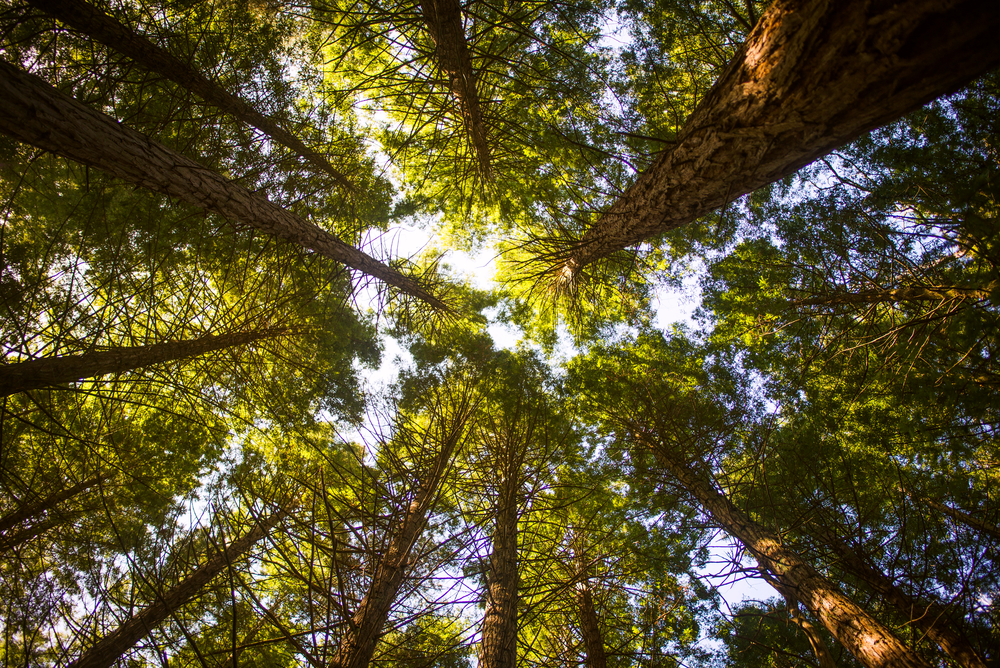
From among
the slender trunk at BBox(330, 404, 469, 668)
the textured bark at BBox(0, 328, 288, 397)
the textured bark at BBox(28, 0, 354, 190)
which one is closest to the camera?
the slender trunk at BBox(330, 404, 469, 668)

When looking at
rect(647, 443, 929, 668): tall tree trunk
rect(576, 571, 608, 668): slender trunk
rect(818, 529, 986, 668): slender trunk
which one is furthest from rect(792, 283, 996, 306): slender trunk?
rect(576, 571, 608, 668): slender trunk

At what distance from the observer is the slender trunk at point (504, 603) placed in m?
3.17

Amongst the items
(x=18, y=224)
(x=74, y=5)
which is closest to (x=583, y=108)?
(x=74, y=5)

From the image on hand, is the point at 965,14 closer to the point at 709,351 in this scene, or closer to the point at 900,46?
the point at 900,46

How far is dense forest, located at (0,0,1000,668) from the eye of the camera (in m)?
2.60

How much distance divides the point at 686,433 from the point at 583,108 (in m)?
4.64

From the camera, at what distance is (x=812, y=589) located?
371 cm

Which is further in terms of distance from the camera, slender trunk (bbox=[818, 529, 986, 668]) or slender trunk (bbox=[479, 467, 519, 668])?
slender trunk (bbox=[818, 529, 986, 668])

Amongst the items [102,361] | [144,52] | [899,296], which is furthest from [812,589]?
[144,52]

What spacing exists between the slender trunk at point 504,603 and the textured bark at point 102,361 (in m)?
3.15

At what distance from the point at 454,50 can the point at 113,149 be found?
8.94ft

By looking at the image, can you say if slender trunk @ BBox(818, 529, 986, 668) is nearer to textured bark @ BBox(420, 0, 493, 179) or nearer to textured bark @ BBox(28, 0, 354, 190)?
textured bark @ BBox(420, 0, 493, 179)

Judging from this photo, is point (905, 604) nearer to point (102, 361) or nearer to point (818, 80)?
point (818, 80)

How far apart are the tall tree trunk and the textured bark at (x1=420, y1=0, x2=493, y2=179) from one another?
189 inches
